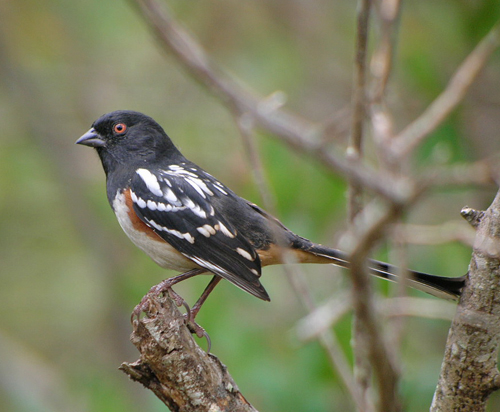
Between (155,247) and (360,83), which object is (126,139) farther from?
(360,83)

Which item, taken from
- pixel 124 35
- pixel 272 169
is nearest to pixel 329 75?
pixel 124 35

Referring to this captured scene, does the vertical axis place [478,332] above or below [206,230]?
below

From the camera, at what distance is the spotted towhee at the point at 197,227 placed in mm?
3178

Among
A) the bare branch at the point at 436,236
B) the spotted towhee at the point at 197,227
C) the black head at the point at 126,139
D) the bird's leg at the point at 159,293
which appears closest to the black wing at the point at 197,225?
the spotted towhee at the point at 197,227

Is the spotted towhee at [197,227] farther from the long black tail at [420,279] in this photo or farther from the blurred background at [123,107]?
the blurred background at [123,107]

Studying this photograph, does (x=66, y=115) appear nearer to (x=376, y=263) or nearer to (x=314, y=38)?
(x=314, y=38)

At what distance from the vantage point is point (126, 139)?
3787 millimetres

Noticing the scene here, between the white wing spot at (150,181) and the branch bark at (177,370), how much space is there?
869 millimetres

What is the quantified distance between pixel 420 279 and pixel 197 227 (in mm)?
1159

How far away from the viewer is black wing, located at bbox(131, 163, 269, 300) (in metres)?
3.16

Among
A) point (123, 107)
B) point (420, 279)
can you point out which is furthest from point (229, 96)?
point (123, 107)

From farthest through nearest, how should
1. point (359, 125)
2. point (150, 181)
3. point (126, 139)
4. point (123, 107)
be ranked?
point (123, 107) → point (126, 139) → point (150, 181) → point (359, 125)

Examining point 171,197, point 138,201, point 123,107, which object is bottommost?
point 138,201

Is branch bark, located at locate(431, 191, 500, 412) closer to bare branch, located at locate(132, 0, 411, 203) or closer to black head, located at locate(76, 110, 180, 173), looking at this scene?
bare branch, located at locate(132, 0, 411, 203)
